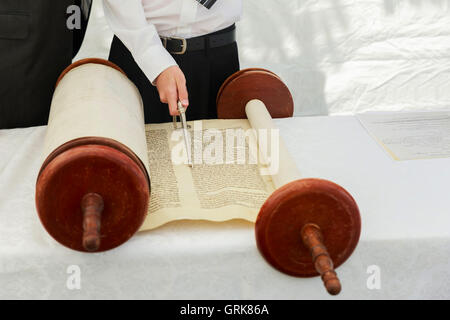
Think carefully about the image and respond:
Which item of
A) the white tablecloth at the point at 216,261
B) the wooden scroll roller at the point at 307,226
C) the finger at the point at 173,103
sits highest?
the finger at the point at 173,103

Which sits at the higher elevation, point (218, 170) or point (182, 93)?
point (182, 93)

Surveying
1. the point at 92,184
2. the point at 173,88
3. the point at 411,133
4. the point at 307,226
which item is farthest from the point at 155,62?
the point at 411,133

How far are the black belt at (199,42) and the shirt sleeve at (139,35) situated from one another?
0.14 m

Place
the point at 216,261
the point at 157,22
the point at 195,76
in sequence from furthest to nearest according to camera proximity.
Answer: the point at 195,76
the point at 157,22
the point at 216,261

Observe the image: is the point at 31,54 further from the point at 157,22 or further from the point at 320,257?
the point at 320,257

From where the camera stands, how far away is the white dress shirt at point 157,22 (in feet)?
3.82

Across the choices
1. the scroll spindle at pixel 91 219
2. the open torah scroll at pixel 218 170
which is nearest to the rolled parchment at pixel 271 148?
the open torah scroll at pixel 218 170

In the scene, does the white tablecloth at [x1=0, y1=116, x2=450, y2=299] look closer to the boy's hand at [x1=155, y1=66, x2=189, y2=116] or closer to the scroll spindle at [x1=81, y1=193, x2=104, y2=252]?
the scroll spindle at [x1=81, y1=193, x2=104, y2=252]

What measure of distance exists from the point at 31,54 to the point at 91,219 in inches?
33.1

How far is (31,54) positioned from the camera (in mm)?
1402

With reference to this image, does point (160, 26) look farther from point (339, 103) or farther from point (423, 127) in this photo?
point (339, 103)

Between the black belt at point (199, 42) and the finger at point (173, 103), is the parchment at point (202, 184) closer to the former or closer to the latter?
the finger at point (173, 103)

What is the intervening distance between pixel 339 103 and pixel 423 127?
112cm

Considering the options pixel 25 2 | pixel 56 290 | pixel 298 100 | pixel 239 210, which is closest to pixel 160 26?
pixel 25 2
